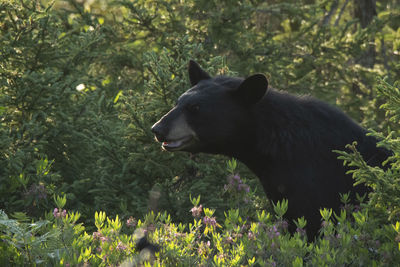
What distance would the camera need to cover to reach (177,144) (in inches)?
178

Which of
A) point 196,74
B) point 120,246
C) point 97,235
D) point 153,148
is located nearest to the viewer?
point 120,246

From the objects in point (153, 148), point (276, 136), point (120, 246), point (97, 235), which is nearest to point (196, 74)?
point (153, 148)

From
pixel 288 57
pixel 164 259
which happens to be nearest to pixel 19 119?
pixel 164 259

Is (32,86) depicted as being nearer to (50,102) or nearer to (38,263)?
(50,102)

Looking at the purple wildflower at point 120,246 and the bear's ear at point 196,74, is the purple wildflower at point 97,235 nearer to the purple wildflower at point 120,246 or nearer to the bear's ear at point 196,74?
the purple wildflower at point 120,246

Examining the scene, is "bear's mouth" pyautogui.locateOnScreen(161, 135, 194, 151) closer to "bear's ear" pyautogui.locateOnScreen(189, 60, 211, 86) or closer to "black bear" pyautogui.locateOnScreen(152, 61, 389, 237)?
"black bear" pyautogui.locateOnScreen(152, 61, 389, 237)

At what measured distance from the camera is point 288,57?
27.0 ft

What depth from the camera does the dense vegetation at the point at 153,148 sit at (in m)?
3.00

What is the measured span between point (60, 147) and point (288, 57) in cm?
364

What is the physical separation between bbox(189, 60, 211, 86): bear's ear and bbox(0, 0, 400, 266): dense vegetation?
0.30 meters

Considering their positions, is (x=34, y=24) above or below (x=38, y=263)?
above

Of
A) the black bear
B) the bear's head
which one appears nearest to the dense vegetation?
the black bear

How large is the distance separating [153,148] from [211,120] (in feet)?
3.51

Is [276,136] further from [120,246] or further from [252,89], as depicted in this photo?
[120,246]
